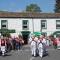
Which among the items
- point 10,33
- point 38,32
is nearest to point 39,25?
point 38,32

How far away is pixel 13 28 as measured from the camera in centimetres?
4853

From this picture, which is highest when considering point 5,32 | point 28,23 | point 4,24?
point 28,23

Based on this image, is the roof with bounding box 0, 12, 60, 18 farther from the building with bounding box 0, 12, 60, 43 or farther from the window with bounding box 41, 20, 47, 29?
the window with bounding box 41, 20, 47, 29

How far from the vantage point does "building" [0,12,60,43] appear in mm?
48438

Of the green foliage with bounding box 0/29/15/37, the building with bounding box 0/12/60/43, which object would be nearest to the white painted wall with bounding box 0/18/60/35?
the building with bounding box 0/12/60/43

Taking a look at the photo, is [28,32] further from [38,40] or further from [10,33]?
[38,40]

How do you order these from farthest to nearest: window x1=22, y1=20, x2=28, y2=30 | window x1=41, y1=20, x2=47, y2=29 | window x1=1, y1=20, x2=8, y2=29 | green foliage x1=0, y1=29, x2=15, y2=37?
window x1=41, y1=20, x2=47, y2=29 → window x1=22, y1=20, x2=28, y2=30 → window x1=1, y1=20, x2=8, y2=29 → green foliage x1=0, y1=29, x2=15, y2=37

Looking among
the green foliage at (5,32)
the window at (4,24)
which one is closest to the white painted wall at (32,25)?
the window at (4,24)

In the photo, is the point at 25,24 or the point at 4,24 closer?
the point at 4,24

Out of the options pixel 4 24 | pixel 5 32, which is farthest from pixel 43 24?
pixel 5 32

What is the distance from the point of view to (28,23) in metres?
48.9

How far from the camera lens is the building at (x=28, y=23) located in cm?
4844

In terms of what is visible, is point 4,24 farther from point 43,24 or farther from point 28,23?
point 43,24

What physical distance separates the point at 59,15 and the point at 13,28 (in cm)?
771
